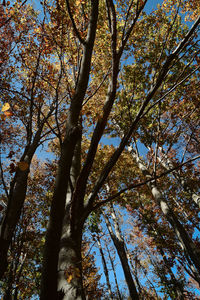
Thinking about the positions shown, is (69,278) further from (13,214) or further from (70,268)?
(13,214)

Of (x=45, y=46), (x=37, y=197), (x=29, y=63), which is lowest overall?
(x=37, y=197)

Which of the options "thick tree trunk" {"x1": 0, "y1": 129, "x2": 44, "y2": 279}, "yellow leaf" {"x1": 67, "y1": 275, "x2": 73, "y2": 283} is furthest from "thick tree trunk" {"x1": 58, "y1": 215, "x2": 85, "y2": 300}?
"thick tree trunk" {"x1": 0, "y1": 129, "x2": 44, "y2": 279}

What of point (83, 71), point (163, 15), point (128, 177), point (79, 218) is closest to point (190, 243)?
point (79, 218)

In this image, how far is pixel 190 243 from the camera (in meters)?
4.15

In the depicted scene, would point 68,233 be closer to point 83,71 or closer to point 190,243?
point 83,71

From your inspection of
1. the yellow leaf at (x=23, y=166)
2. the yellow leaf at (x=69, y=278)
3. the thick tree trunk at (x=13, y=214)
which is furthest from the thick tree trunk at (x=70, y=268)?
the thick tree trunk at (x=13, y=214)

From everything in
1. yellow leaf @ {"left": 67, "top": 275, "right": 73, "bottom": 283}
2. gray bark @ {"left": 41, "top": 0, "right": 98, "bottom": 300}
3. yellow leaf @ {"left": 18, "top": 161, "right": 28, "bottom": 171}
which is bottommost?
yellow leaf @ {"left": 67, "top": 275, "right": 73, "bottom": 283}

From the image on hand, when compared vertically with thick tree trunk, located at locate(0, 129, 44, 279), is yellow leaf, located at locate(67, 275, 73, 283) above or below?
below

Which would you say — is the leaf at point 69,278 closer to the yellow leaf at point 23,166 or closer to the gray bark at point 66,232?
the gray bark at point 66,232

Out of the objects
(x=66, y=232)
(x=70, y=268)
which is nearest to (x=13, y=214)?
(x=66, y=232)

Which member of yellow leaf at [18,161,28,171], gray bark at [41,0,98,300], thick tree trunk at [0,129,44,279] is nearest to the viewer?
gray bark at [41,0,98,300]

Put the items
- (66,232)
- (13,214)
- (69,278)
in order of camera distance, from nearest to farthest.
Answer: (69,278) < (66,232) < (13,214)

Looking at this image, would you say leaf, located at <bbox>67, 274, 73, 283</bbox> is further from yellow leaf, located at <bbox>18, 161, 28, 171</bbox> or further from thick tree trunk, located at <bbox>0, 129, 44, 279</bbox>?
thick tree trunk, located at <bbox>0, 129, 44, 279</bbox>

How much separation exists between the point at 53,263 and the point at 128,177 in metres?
10.4
